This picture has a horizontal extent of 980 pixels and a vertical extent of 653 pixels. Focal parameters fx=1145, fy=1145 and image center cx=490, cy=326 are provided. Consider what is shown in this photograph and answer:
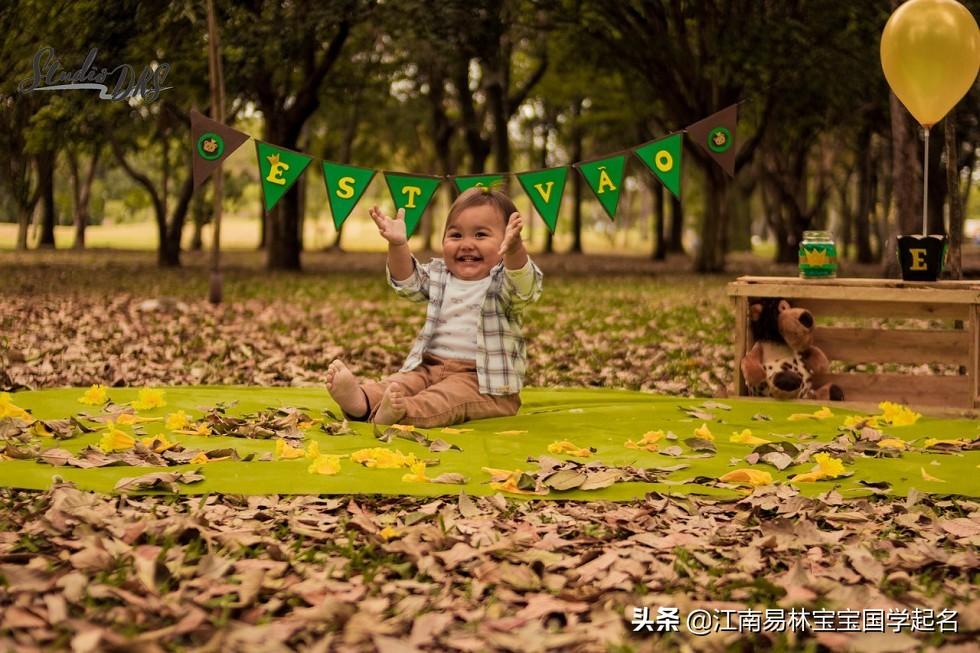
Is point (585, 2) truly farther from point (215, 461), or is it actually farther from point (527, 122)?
point (527, 122)

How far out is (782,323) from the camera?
6.79m

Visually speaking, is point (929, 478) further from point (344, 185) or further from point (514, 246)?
point (344, 185)

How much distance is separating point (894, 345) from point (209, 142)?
170 inches

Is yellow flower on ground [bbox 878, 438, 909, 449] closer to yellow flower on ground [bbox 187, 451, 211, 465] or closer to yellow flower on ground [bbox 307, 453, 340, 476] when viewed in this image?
yellow flower on ground [bbox 307, 453, 340, 476]

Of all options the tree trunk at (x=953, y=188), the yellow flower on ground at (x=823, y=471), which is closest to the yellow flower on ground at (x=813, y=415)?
the yellow flower on ground at (x=823, y=471)

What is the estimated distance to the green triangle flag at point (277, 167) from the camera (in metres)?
6.92

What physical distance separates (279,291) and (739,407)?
9.95 metres

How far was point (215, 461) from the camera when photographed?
463cm

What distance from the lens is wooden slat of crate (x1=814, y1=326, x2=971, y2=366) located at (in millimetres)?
6766

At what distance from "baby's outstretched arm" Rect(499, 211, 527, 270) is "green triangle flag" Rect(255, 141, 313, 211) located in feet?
5.81

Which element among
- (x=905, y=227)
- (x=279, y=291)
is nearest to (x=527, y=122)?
(x=279, y=291)

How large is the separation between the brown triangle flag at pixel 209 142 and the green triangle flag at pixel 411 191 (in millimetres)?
941

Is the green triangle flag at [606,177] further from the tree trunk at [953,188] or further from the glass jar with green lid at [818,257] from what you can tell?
the tree trunk at [953,188]

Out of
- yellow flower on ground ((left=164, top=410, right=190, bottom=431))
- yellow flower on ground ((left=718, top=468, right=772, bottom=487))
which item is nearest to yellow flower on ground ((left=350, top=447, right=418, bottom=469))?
yellow flower on ground ((left=164, top=410, right=190, bottom=431))
